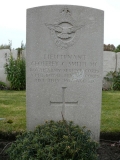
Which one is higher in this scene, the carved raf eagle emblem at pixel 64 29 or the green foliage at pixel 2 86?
the carved raf eagle emblem at pixel 64 29

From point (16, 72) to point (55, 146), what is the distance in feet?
21.6

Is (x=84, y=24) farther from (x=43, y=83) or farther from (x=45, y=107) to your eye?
(x=45, y=107)

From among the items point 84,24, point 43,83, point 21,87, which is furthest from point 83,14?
point 21,87

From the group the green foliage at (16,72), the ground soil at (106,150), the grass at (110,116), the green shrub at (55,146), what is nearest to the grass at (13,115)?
the ground soil at (106,150)

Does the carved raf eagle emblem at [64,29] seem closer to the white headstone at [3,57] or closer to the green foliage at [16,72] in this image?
the green foliage at [16,72]

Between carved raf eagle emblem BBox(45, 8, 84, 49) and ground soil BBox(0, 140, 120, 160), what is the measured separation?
5.03 ft

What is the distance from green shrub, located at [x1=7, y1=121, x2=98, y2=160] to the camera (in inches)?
108

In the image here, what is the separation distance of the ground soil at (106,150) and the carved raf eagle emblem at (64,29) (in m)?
1.53

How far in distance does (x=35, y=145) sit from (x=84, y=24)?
69.0 inches

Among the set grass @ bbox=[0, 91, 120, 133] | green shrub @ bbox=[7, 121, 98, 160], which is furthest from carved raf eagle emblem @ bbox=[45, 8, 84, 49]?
grass @ bbox=[0, 91, 120, 133]

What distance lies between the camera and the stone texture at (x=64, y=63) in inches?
138

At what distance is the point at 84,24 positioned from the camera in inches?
139

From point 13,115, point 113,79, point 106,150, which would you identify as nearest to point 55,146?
point 106,150

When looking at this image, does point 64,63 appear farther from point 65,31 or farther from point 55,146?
point 55,146
